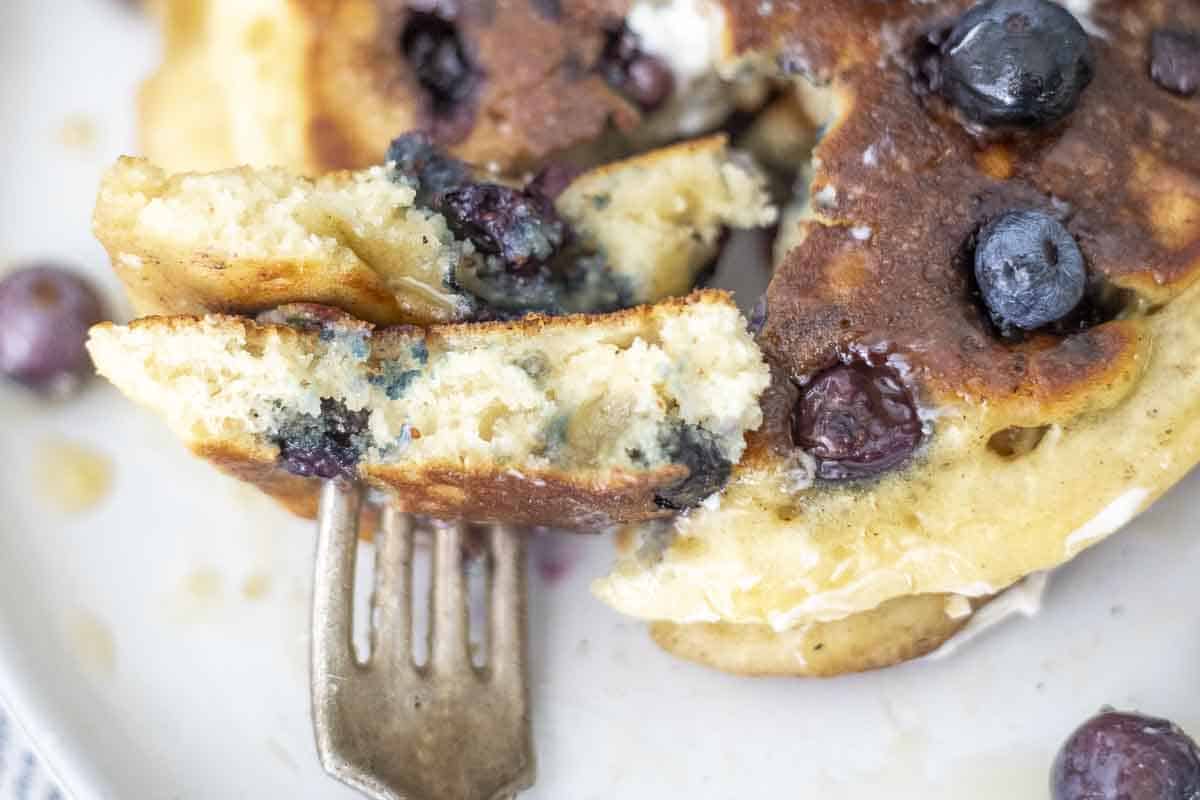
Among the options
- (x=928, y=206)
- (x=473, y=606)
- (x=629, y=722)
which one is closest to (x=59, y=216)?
(x=473, y=606)

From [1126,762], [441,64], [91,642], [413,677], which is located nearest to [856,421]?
[1126,762]

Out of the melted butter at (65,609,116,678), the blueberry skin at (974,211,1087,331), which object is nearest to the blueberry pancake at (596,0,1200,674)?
the blueberry skin at (974,211,1087,331)

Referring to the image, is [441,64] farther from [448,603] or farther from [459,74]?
[448,603]

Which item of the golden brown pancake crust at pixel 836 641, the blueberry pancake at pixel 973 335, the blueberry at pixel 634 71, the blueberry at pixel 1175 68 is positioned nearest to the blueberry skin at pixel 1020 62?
the blueberry pancake at pixel 973 335

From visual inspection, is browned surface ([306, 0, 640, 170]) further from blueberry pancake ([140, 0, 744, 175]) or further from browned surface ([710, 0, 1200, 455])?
browned surface ([710, 0, 1200, 455])

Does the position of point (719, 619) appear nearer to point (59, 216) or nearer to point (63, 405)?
point (63, 405)

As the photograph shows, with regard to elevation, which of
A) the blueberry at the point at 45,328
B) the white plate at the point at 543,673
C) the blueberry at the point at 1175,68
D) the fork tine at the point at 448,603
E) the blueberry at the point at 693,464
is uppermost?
the blueberry at the point at 1175,68

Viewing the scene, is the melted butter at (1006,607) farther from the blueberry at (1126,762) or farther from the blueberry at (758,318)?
the blueberry at (758,318)
